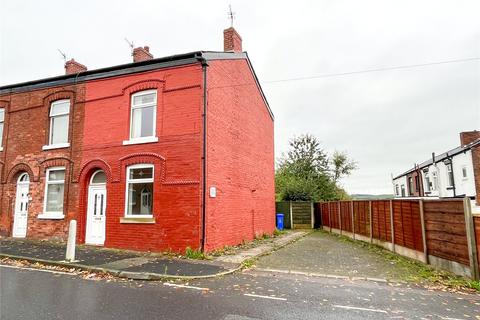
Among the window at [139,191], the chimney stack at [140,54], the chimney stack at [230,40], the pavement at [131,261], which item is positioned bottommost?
the pavement at [131,261]

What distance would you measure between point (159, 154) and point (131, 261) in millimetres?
4021

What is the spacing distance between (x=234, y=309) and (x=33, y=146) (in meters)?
14.0

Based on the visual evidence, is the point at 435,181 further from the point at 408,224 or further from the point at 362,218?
the point at 408,224

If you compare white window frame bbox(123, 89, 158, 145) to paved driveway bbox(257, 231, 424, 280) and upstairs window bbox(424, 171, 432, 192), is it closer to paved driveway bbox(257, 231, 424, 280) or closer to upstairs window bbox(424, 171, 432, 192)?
paved driveway bbox(257, 231, 424, 280)

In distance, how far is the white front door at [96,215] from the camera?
13.4 metres

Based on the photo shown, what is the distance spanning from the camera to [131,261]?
10.1 m

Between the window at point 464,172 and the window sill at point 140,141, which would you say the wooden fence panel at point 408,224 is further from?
the window at point 464,172

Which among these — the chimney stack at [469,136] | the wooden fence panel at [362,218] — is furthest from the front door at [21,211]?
the chimney stack at [469,136]

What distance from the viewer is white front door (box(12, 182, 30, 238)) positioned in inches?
607

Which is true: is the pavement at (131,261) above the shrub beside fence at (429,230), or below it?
below

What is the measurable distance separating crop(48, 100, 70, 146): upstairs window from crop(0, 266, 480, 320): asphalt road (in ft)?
26.6

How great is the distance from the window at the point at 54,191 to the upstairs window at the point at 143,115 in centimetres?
412

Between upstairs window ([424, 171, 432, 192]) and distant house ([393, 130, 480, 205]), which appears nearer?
distant house ([393, 130, 480, 205])

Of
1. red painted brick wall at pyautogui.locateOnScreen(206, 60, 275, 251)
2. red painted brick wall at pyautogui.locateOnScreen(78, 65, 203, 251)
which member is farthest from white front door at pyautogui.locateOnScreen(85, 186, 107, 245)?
red painted brick wall at pyautogui.locateOnScreen(206, 60, 275, 251)
